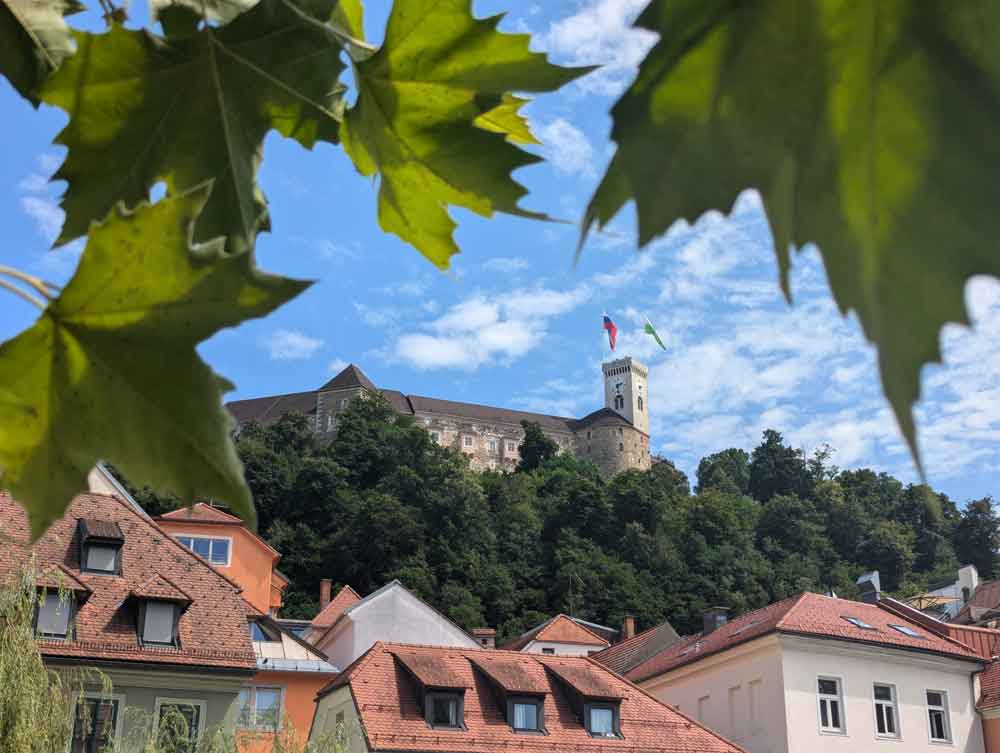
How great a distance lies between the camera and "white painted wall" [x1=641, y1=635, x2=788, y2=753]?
25.4m

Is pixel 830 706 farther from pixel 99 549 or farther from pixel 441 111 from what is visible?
pixel 441 111

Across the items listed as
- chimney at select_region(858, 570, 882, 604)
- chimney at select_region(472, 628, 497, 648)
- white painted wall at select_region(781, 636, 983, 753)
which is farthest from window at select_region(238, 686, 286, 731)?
chimney at select_region(858, 570, 882, 604)

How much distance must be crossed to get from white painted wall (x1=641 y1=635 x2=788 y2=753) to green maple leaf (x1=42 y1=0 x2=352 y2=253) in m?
25.9

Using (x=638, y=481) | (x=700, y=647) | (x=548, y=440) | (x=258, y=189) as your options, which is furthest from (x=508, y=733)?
(x=548, y=440)

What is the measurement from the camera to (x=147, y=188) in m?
1.04

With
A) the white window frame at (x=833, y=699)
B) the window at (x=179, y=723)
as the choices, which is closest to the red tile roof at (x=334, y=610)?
the window at (x=179, y=723)

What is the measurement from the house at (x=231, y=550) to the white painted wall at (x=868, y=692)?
15063 millimetres

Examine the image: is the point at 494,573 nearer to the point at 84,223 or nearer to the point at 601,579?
the point at 601,579

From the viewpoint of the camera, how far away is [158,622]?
20828mm

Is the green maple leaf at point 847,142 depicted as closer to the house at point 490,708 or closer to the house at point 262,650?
the house at point 262,650

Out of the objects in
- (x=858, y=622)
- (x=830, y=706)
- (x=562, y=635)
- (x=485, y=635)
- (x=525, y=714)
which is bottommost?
(x=525, y=714)

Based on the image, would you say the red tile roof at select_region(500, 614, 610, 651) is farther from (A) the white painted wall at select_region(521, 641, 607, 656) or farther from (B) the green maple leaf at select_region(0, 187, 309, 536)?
(B) the green maple leaf at select_region(0, 187, 309, 536)

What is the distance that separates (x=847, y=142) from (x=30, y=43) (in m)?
0.89

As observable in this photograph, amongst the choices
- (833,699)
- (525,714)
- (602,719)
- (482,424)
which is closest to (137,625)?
(525,714)
